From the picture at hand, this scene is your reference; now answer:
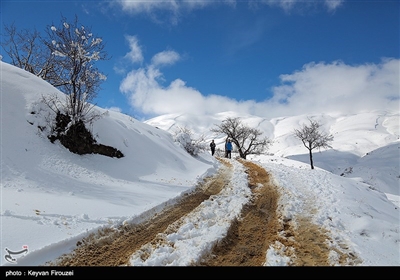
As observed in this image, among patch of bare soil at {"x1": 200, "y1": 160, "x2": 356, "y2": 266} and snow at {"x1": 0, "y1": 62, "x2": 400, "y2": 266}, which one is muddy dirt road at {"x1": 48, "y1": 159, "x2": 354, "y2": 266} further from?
snow at {"x1": 0, "y1": 62, "x2": 400, "y2": 266}

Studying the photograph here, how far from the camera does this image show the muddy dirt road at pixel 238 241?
417cm

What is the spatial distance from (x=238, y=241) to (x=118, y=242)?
2535 mm

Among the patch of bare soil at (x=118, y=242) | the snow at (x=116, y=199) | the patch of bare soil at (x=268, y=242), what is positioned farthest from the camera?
the snow at (x=116, y=199)

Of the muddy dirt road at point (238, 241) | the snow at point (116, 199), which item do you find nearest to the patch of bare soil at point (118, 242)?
the muddy dirt road at point (238, 241)

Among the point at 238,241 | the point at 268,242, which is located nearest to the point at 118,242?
the point at 238,241

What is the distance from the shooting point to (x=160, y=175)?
37.9 feet

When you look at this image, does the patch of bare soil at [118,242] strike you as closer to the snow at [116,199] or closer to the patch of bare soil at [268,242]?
the snow at [116,199]

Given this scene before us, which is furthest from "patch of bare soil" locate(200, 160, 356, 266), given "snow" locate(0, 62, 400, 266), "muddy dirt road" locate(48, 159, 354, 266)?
"snow" locate(0, 62, 400, 266)

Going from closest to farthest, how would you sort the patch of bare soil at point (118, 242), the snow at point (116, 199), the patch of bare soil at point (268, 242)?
the patch of bare soil at point (118, 242)
the patch of bare soil at point (268, 242)
the snow at point (116, 199)

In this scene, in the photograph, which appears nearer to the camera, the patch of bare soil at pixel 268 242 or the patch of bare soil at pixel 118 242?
the patch of bare soil at pixel 118 242

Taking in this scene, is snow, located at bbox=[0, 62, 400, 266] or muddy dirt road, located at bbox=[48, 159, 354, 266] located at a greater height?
snow, located at bbox=[0, 62, 400, 266]

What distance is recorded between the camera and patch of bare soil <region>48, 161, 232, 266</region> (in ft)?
13.5

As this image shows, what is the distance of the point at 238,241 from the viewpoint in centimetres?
501

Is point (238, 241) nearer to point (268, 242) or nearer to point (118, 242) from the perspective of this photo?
point (268, 242)
